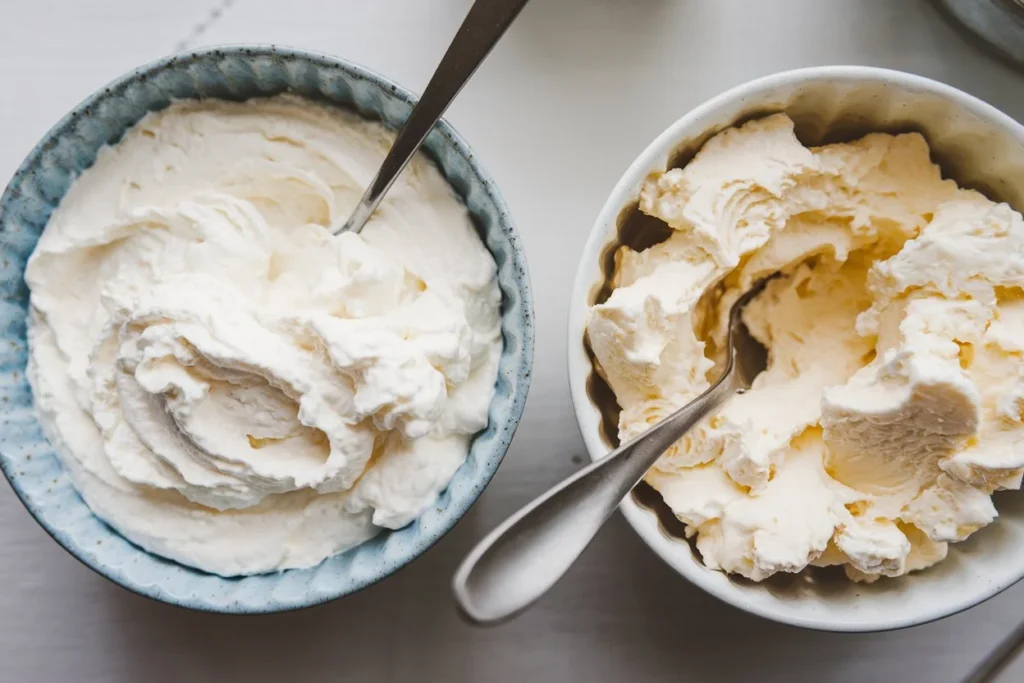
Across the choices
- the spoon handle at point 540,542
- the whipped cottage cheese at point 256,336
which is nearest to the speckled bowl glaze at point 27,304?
the whipped cottage cheese at point 256,336

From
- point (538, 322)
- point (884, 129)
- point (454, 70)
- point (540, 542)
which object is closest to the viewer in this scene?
point (540, 542)

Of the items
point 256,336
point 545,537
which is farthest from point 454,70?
point 545,537

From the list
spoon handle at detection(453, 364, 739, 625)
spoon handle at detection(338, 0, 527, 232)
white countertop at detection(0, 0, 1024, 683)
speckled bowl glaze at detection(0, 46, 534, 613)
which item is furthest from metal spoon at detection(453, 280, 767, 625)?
spoon handle at detection(338, 0, 527, 232)

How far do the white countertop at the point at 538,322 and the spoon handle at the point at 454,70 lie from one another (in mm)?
218

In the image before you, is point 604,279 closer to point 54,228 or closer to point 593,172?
point 593,172

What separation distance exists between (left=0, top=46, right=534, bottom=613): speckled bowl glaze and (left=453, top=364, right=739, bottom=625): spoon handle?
0.13m

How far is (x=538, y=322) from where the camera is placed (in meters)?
1.04

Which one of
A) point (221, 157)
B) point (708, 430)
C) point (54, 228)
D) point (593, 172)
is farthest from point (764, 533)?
point (54, 228)

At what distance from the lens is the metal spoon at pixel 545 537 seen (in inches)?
27.1

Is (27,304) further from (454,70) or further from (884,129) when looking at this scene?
(884,129)

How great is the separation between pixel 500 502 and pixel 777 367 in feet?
1.21

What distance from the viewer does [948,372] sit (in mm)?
767

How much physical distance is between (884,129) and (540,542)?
1.98 feet

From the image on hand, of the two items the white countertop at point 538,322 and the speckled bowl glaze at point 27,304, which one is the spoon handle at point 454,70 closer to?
the speckled bowl glaze at point 27,304
